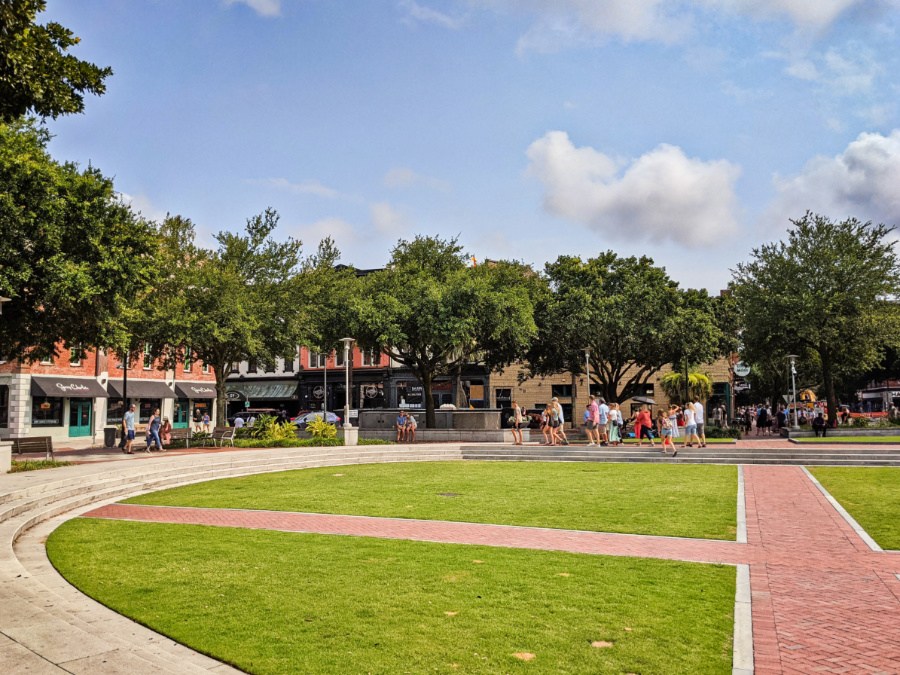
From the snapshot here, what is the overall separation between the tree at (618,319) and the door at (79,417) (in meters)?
27.6

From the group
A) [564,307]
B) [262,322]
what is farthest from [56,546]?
[564,307]

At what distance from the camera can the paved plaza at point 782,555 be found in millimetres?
5125

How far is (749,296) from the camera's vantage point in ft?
119

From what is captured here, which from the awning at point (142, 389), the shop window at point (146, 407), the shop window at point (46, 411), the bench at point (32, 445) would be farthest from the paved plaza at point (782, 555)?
the shop window at point (146, 407)

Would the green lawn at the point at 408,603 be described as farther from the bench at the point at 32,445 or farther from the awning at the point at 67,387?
the awning at the point at 67,387

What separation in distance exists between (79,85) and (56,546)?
602 cm

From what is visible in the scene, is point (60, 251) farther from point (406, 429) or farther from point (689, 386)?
point (689, 386)

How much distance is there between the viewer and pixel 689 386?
133 feet

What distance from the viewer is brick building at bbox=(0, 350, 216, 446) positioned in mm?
37094

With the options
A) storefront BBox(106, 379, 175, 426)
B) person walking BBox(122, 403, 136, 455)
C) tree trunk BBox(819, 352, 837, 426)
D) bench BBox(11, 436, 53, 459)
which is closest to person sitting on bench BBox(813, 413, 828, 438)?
tree trunk BBox(819, 352, 837, 426)

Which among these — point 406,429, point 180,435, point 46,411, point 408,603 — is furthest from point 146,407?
point 408,603

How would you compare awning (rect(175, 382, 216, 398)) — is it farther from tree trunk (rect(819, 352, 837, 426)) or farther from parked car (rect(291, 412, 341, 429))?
tree trunk (rect(819, 352, 837, 426))

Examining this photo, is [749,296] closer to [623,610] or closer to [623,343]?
[623,343]

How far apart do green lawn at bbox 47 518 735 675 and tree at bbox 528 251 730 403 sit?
2700 centimetres
